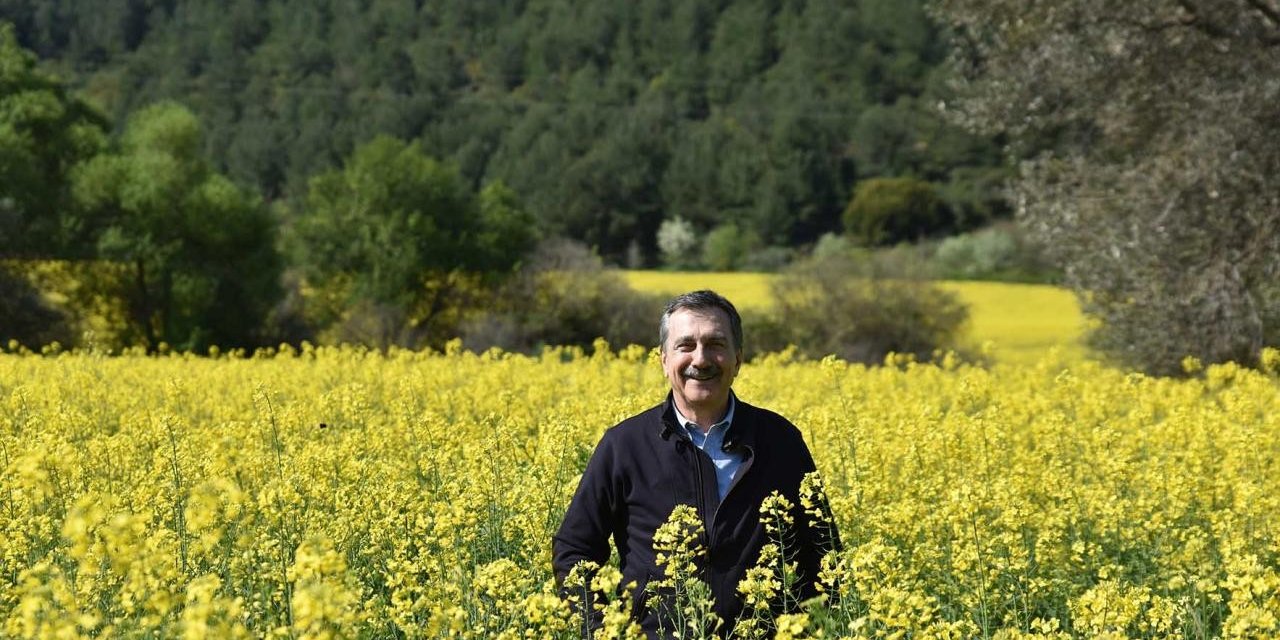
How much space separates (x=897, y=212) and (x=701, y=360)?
191ft

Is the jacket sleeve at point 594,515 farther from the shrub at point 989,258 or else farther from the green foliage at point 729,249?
the green foliage at point 729,249

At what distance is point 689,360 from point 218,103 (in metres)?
80.3

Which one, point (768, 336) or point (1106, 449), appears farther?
point (768, 336)

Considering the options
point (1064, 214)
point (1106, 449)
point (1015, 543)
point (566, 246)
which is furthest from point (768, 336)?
point (1015, 543)

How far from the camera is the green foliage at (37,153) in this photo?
32031 millimetres

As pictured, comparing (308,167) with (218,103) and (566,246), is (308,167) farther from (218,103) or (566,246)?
(566,246)

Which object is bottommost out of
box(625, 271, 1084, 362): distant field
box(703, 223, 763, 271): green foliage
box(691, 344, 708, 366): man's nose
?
box(625, 271, 1084, 362): distant field

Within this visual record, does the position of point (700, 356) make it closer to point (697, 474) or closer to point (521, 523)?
point (697, 474)

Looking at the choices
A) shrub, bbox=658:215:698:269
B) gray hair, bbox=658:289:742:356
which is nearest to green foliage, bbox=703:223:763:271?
shrub, bbox=658:215:698:269

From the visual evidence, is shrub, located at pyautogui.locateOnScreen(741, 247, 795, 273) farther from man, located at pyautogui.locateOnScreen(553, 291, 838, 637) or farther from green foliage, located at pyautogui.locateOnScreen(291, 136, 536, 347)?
man, located at pyautogui.locateOnScreen(553, 291, 838, 637)

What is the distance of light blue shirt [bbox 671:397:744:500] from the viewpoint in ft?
14.9

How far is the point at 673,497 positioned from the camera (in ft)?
14.6

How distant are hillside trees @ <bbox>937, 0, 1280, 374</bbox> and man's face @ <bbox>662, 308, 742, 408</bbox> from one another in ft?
35.9

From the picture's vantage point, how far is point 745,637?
12.3 feet
